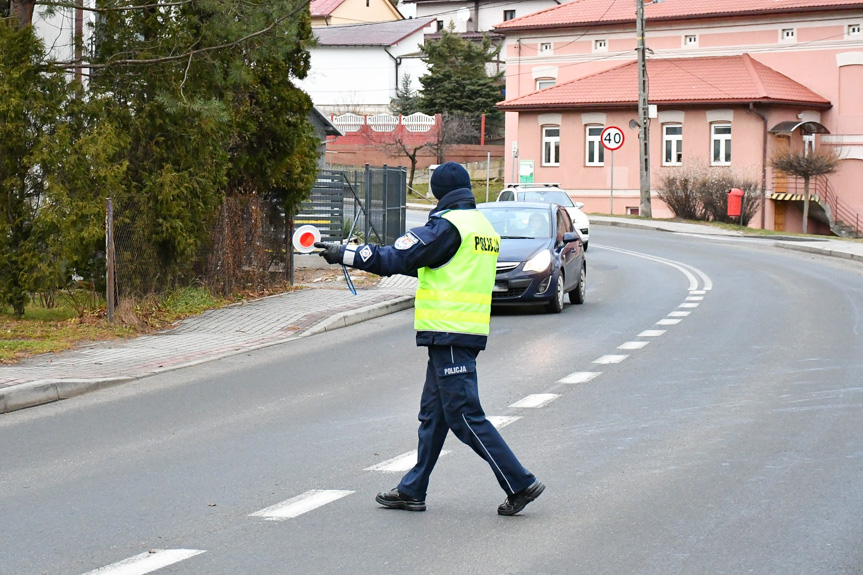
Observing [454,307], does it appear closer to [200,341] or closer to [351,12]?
[200,341]

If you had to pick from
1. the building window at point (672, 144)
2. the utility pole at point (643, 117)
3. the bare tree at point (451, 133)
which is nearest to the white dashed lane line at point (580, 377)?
the utility pole at point (643, 117)

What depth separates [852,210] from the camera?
167ft

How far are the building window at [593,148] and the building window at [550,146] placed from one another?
1.49 meters

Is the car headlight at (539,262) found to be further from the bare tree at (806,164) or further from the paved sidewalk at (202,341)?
the bare tree at (806,164)

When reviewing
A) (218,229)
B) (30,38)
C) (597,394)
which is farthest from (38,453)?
(218,229)

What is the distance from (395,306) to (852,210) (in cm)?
3719

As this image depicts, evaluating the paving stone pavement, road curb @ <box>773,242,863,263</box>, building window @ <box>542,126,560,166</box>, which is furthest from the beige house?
the paving stone pavement

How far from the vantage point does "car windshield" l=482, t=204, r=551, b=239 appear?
18.1 metres

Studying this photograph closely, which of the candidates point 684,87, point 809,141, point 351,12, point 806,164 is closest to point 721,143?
point 684,87

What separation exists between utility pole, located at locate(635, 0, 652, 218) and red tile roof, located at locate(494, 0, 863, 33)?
10.5m

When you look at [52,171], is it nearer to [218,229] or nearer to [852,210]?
[218,229]

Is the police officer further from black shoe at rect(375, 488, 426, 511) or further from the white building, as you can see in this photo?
the white building

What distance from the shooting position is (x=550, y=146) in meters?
55.2

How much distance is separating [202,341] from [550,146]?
4247 centimetres
